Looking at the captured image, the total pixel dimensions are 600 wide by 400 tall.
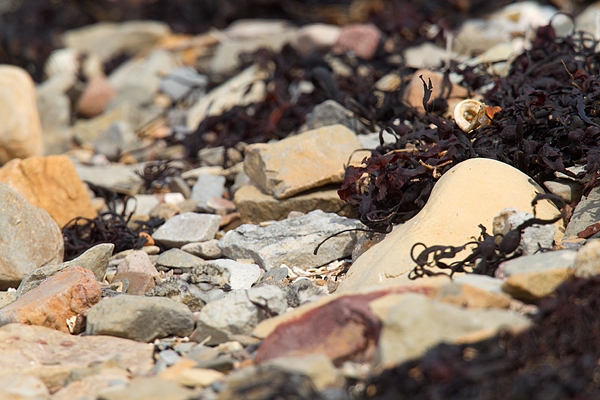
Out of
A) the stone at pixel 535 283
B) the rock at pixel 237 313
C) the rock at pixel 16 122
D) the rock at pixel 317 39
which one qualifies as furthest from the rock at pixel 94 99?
the stone at pixel 535 283

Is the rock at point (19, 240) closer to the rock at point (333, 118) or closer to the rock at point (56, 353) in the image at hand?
the rock at point (56, 353)

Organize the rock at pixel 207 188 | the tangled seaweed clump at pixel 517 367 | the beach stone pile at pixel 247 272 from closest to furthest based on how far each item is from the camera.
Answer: the tangled seaweed clump at pixel 517 367 < the beach stone pile at pixel 247 272 < the rock at pixel 207 188

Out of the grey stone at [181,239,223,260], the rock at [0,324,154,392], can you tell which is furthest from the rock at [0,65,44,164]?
the rock at [0,324,154,392]

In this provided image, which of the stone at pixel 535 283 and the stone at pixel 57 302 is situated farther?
Answer: the stone at pixel 57 302

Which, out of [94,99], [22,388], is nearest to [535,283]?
[22,388]

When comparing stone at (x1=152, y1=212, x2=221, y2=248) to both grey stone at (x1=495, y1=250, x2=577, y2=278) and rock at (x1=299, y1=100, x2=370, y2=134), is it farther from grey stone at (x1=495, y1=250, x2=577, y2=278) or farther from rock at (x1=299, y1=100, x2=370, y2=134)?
grey stone at (x1=495, y1=250, x2=577, y2=278)

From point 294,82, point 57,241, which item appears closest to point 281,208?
point 57,241

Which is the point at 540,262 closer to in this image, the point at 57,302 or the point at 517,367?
the point at 517,367
